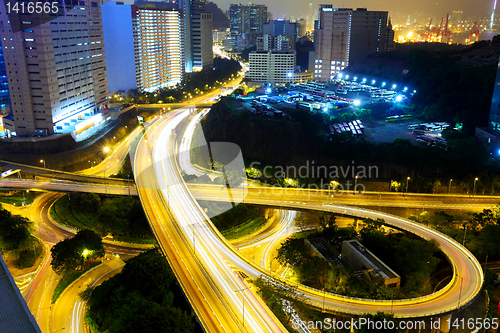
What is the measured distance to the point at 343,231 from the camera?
1875 cm

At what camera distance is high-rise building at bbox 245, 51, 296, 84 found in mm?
59719

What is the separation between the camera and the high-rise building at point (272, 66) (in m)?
59.7

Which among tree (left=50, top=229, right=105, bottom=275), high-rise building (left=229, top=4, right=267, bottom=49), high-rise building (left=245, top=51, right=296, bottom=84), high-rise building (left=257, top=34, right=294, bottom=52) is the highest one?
high-rise building (left=229, top=4, right=267, bottom=49)

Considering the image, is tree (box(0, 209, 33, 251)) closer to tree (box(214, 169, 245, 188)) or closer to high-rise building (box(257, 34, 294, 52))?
tree (box(214, 169, 245, 188))

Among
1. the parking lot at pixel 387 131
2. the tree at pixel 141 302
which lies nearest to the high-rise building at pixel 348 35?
the parking lot at pixel 387 131

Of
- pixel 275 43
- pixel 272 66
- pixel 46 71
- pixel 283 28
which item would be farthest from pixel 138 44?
pixel 283 28

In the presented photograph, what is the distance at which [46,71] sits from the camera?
3033 centimetres

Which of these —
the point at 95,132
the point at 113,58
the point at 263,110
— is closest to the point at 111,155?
the point at 95,132

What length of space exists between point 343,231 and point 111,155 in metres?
22.7

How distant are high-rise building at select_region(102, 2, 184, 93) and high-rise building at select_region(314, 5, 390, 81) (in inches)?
880

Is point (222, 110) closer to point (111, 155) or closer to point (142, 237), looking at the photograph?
point (111, 155)

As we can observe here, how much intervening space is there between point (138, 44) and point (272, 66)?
2034 centimetres

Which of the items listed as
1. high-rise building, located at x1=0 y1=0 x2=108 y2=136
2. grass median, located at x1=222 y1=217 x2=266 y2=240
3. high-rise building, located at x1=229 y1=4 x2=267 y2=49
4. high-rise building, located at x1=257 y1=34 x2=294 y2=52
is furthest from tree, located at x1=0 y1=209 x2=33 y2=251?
high-rise building, located at x1=229 y1=4 x2=267 y2=49

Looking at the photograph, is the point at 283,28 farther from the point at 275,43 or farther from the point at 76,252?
the point at 76,252
